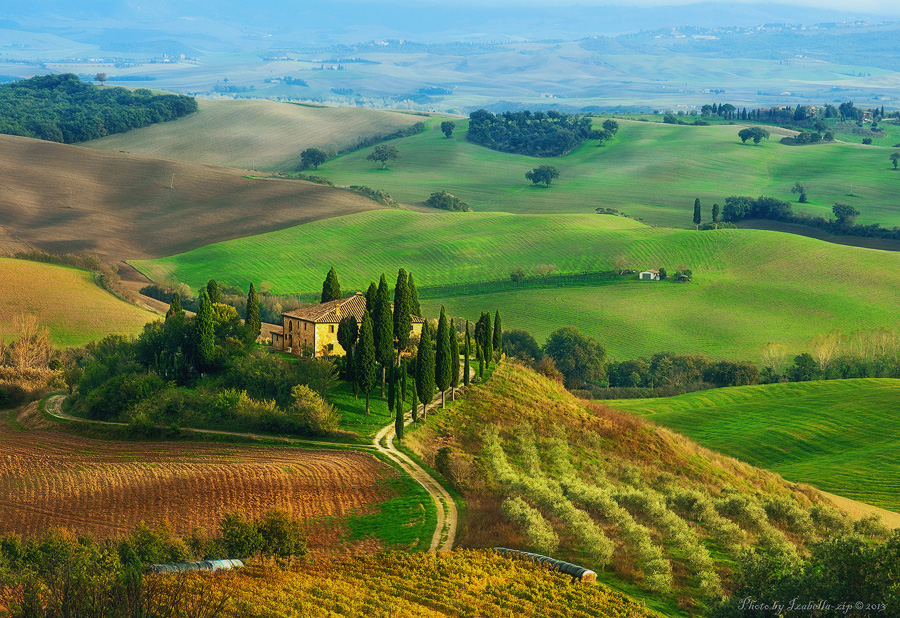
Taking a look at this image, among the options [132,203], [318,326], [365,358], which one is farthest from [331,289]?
[132,203]

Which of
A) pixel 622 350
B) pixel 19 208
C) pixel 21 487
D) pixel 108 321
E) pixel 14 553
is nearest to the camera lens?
pixel 14 553

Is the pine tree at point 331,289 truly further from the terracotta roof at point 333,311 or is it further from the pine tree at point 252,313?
the pine tree at point 252,313

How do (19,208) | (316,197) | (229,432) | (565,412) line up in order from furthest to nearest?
(316,197) → (19,208) → (565,412) → (229,432)

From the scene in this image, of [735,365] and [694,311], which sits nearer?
[735,365]

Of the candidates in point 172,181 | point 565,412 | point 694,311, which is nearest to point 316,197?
point 172,181

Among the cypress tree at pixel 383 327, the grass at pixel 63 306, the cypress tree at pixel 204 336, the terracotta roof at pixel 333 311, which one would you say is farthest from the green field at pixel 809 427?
the grass at pixel 63 306

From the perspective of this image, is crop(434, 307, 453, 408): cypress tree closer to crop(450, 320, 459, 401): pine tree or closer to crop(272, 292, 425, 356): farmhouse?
crop(450, 320, 459, 401): pine tree

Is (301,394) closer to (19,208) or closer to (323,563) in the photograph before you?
(323,563)

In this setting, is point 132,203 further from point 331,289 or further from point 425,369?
point 425,369
